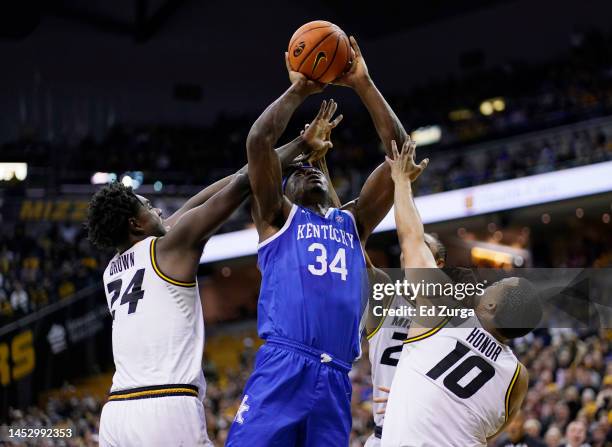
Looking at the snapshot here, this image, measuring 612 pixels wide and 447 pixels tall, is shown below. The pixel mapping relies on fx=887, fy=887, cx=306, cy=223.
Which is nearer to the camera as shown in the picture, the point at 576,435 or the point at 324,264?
the point at 324,264

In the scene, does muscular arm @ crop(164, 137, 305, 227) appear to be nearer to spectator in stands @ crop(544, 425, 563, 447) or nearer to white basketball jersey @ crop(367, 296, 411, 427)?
white basketball jersey @ crop(367, 296, 411, 427)

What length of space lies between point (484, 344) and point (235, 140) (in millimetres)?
23610

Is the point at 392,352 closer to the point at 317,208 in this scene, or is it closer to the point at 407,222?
the point at 317,208

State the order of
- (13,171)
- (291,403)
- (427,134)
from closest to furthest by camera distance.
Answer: (291,403)
(13,171)
(427,134)

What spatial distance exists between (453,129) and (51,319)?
43.3ft

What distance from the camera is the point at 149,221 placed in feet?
15.1

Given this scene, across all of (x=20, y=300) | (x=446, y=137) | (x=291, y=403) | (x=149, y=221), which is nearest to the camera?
(x=291, y=403)

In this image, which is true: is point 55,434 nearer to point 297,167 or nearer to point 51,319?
point 51,319

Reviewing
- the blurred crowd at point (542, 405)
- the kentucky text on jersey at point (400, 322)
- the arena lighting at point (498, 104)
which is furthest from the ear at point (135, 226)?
the arena lighting at point (498, 104)

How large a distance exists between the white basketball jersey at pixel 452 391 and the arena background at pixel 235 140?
307 inches

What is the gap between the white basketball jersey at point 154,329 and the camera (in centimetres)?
427

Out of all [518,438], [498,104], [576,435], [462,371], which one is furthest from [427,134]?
[462,371]

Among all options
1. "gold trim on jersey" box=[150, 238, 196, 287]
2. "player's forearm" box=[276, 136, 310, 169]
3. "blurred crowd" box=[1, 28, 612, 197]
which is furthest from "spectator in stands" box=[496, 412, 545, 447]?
"blurred crowd" box=[1, 28, 612, 197]

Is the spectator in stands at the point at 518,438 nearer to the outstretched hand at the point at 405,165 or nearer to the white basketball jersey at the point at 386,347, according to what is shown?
the white basketball jersey at the point at 386,347
